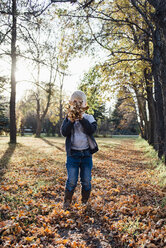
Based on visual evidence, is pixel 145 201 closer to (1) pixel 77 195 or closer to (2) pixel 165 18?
(1) pixel 77 195

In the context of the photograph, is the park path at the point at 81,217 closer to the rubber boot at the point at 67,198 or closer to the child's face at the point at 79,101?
the rubber boot at the point at 67,198

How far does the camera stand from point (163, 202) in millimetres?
4023

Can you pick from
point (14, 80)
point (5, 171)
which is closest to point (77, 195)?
point (5, 171)

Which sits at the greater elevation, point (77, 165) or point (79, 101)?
point (79, 101)

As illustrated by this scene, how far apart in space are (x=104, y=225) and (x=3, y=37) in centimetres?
752

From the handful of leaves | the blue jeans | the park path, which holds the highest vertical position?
the handful of leaves

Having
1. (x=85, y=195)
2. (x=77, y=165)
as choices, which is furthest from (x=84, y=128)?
(x=85, y=195)

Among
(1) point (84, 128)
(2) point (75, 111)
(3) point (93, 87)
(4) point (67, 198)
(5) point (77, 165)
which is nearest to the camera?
(2) point (75, 111)

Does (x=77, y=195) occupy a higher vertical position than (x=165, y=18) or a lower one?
lower

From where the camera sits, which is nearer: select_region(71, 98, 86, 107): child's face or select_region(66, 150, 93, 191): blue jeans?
select_region(71, 98, 86, 107): child's face

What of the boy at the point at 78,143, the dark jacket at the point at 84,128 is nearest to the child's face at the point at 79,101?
the boy at the point at 78,143

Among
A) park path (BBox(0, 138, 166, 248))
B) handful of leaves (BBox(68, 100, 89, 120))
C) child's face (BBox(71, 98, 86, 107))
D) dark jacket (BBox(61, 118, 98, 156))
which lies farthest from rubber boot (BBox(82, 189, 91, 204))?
child's face (BBox(71, 98, 86, 107))

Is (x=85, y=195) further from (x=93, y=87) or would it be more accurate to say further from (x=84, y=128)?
(x=93, y=87)

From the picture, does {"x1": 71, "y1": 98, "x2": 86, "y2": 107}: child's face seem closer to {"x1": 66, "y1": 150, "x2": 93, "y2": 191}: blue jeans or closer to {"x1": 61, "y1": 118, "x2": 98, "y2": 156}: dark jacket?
{"x1": 61, "y1": 118, "x2": 98, "y2": 156}: dark jacket
